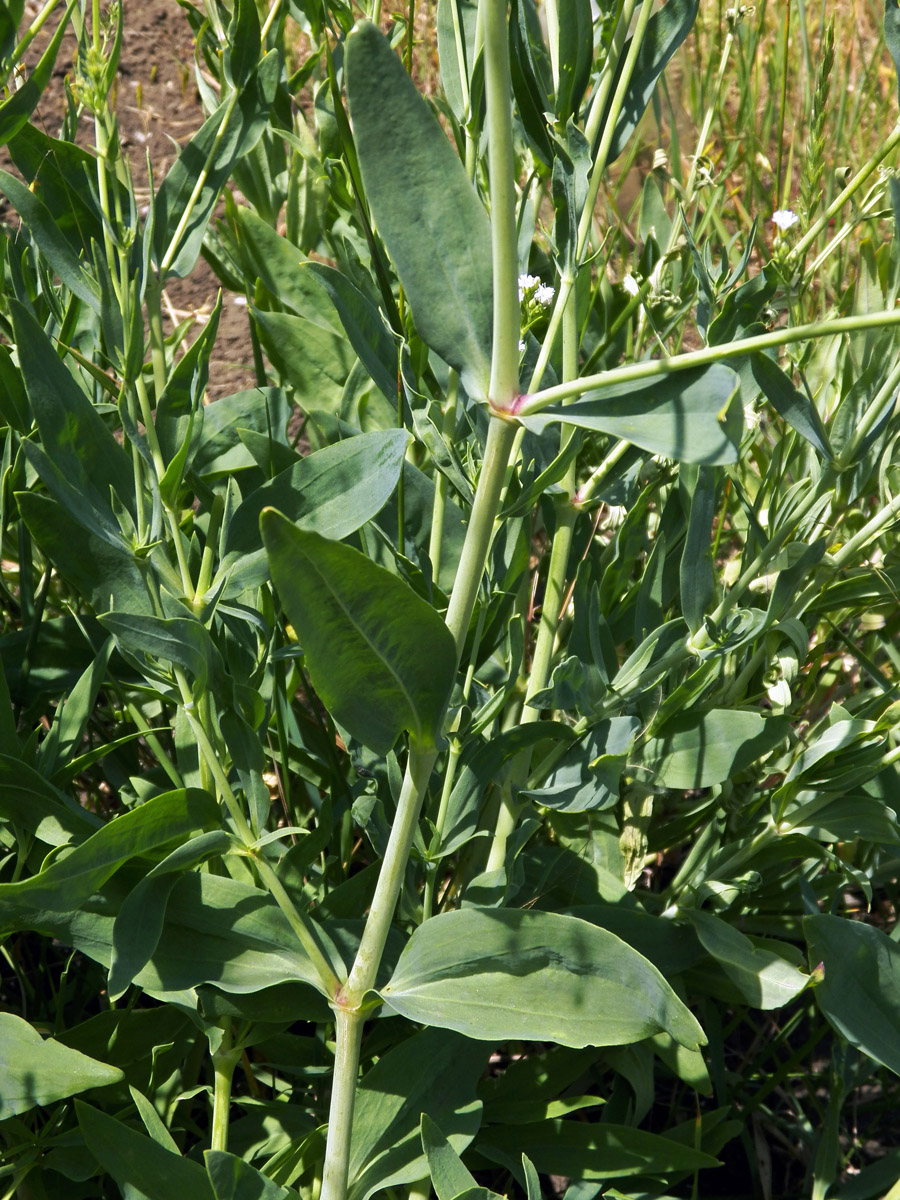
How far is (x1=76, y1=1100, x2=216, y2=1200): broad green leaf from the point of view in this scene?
0.83 meters

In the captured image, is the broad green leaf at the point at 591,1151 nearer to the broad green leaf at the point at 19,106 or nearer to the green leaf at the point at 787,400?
the green leaf at the point at 787,400

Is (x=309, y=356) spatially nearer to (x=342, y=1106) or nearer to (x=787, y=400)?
(x=787, y=400)

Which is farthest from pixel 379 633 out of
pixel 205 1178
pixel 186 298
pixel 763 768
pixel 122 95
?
pixel 122 95

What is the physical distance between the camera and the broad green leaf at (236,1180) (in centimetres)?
78

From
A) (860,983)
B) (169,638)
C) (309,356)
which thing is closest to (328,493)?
(169,638)

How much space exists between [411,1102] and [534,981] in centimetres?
19

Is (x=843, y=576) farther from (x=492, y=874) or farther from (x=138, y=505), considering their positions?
(x=138, y=505)

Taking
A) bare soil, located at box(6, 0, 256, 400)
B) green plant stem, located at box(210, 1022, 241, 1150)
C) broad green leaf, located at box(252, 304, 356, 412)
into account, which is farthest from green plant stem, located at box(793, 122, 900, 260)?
bare soil, located at box(6, 0, 256, 400)

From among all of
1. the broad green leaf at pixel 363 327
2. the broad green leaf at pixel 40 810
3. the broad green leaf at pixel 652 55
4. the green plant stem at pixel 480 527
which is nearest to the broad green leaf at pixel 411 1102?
the green plant stem at pixel 480 527

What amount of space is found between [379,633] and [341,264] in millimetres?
647

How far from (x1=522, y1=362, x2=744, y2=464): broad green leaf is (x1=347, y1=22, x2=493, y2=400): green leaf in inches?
2.9

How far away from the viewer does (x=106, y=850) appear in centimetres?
78

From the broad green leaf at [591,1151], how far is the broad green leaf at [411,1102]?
0.10 m

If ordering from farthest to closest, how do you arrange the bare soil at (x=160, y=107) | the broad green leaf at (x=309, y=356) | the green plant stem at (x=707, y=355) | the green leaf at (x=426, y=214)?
the bare soil at (x=160, y=107) → the broad green leaf at (x=309, y=356) → the green leaf at (x=426, y=214) → the green plant stem at (x=707, y=355)
